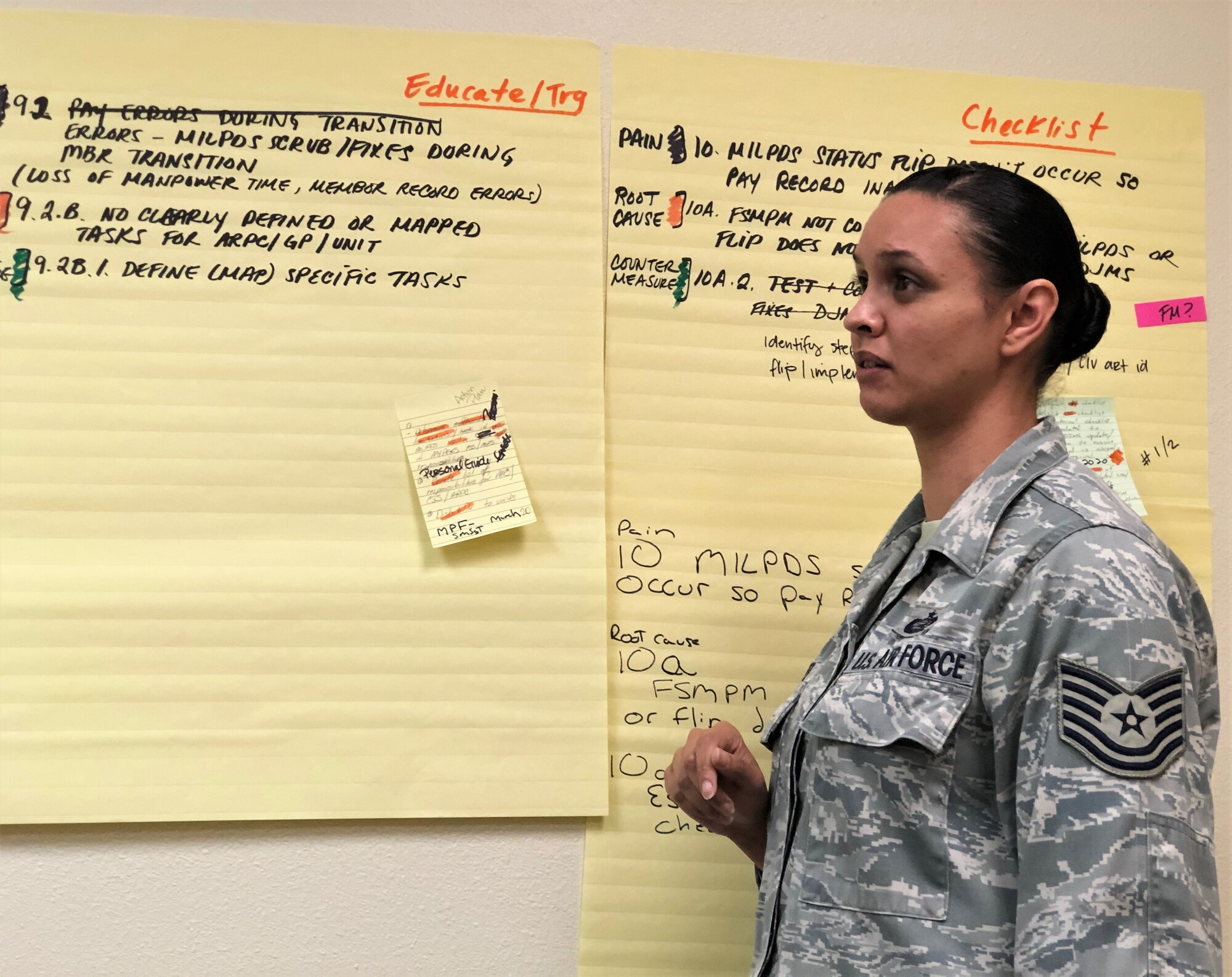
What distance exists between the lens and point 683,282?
132 cm

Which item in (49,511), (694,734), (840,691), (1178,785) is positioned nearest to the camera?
(1178,785)

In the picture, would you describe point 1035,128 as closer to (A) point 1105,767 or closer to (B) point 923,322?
(B) point 923,322

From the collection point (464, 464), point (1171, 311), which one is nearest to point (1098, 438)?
point (1171, 311)

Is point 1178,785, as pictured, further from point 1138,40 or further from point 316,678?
point 1138,40

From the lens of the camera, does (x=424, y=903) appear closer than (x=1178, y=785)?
No

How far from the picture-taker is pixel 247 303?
1257 millimetres

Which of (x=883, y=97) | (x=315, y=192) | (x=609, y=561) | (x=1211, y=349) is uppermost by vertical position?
(x=883, y=97)

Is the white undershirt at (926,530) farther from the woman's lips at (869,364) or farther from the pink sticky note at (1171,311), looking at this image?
the pink sticky note at (1171,311)

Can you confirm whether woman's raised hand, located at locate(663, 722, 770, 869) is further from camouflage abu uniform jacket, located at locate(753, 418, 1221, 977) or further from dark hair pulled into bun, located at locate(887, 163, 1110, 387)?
dark hair pulled into bun, located at locate(887, 163, 1110, 387)

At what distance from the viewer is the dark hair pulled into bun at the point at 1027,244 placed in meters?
0.91

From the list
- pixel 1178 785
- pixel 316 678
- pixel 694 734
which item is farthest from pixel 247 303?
pixel 1178 785

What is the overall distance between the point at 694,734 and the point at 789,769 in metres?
0.12

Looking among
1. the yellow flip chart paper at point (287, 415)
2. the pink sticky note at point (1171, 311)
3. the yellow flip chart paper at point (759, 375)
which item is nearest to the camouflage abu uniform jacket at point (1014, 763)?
the yellow flip chart paper at point (759, 375)

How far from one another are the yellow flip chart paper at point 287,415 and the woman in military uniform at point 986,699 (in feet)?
1.17
